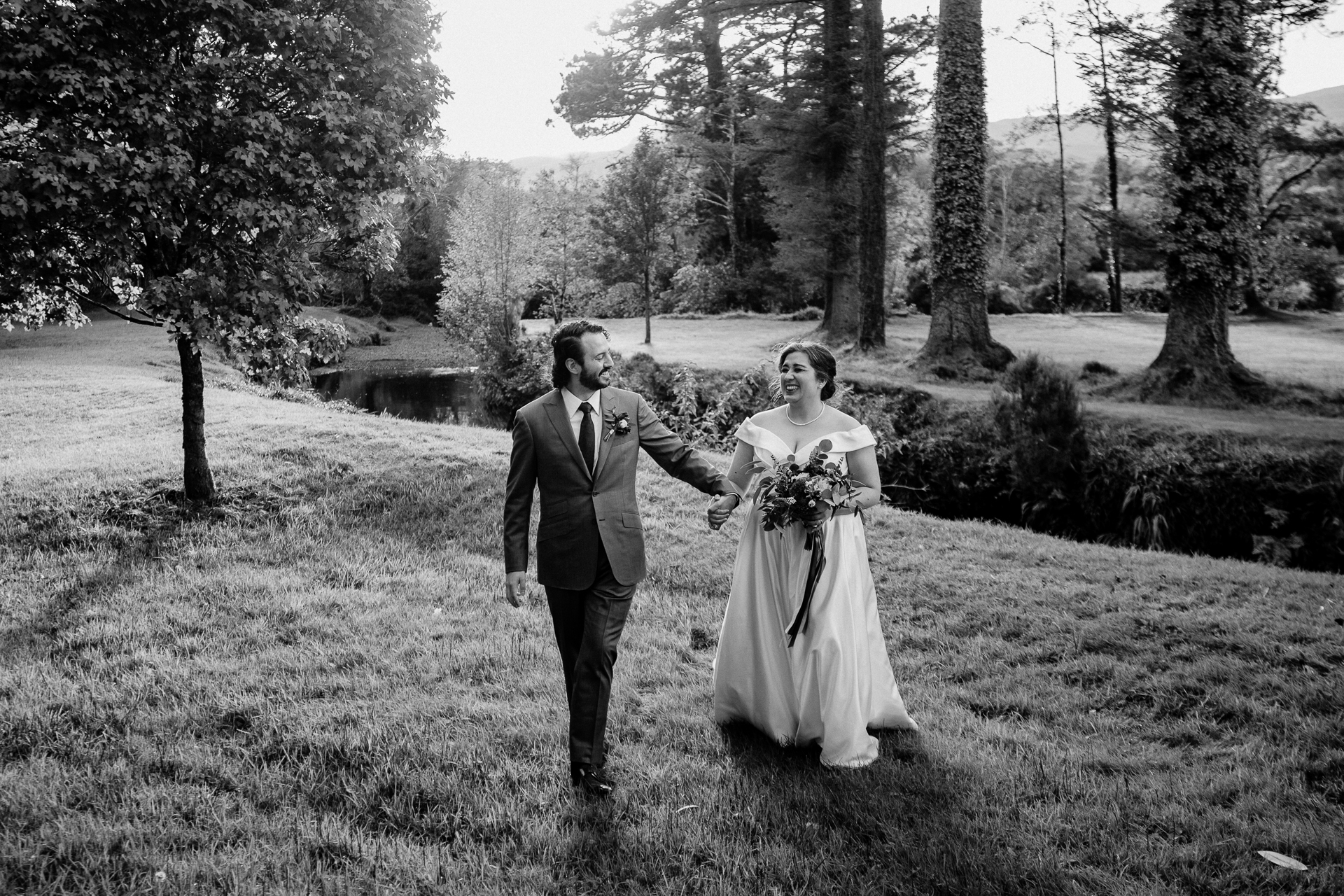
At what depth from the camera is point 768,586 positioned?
5.02 meters

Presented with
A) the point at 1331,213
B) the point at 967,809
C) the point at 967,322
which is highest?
the point at 1331,213

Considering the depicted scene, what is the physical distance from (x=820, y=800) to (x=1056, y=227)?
151ft

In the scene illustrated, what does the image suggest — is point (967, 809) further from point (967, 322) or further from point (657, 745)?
point (967, 322)

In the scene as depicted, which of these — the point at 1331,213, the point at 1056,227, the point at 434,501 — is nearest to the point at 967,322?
the point at 434,501

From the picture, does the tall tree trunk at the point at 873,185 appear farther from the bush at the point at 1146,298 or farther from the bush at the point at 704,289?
the bush at the point at 704,289

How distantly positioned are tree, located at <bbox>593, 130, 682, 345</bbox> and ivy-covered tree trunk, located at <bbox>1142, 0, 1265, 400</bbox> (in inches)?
583

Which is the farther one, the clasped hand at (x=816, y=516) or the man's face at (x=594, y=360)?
the clasped hand at (x=816, y=516)

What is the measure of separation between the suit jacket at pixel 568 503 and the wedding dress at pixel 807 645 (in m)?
0.89

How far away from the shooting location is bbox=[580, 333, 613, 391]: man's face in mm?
4363

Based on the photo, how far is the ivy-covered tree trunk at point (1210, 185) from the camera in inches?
555

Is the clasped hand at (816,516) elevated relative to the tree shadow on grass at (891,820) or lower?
elevated

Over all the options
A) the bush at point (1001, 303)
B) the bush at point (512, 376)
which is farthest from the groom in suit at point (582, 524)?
the bush at point (1001, 303)

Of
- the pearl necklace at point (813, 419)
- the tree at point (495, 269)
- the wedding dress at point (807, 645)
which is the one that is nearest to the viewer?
the wedding dress at point (807, 645)

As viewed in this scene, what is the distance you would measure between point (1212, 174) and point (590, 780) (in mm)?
14896
